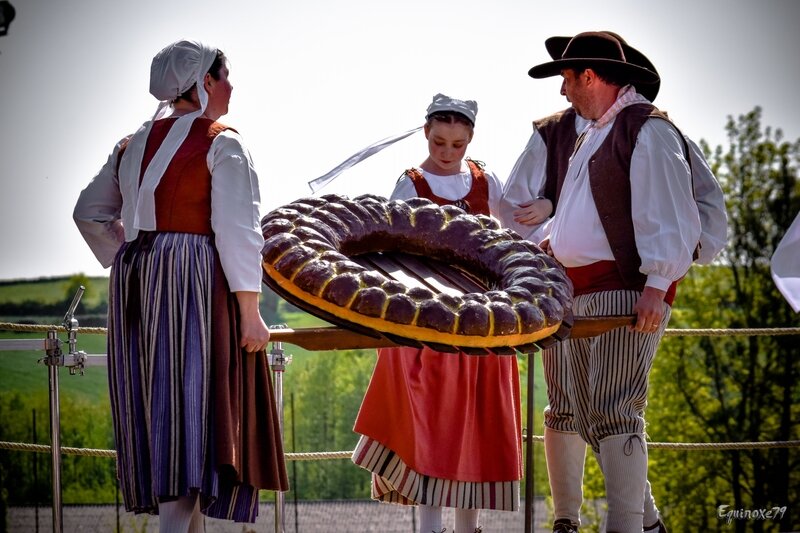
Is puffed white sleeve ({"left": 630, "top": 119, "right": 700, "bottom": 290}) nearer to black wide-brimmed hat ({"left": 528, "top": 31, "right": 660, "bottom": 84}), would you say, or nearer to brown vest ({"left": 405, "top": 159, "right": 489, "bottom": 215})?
black wide-brimmed hat ({"left": 528, "top": 31, "right": 660, "bottom": 84})

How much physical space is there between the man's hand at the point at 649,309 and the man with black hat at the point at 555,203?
1.03ft

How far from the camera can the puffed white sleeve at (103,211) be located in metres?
2.98

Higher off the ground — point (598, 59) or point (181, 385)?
point (598, 59)

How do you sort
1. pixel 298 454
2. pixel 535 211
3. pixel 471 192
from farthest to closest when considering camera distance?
pixel 298 454 → pixel 471 192 → pixel 535 211

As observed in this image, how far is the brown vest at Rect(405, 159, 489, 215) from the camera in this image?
12.3ft

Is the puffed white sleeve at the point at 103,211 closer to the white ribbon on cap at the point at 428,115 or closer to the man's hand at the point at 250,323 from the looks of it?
the man's hand at the point at 250,323

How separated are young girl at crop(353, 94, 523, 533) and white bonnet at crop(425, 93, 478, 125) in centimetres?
89

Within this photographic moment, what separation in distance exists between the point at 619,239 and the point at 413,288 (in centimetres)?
77

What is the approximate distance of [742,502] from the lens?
19875 mm

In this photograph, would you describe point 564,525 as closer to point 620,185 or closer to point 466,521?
point 466,521

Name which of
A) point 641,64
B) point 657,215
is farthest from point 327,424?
point 657,215

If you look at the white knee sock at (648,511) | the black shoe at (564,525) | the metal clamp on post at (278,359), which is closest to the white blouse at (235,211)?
the metal clamp on post at (278,359)

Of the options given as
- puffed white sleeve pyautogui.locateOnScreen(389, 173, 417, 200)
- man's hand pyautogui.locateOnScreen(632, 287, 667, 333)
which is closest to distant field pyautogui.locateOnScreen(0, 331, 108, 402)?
puffed white sleeve pyautogui.locateOnScreen(389, 173, 417, 200)

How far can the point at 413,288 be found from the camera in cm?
270
